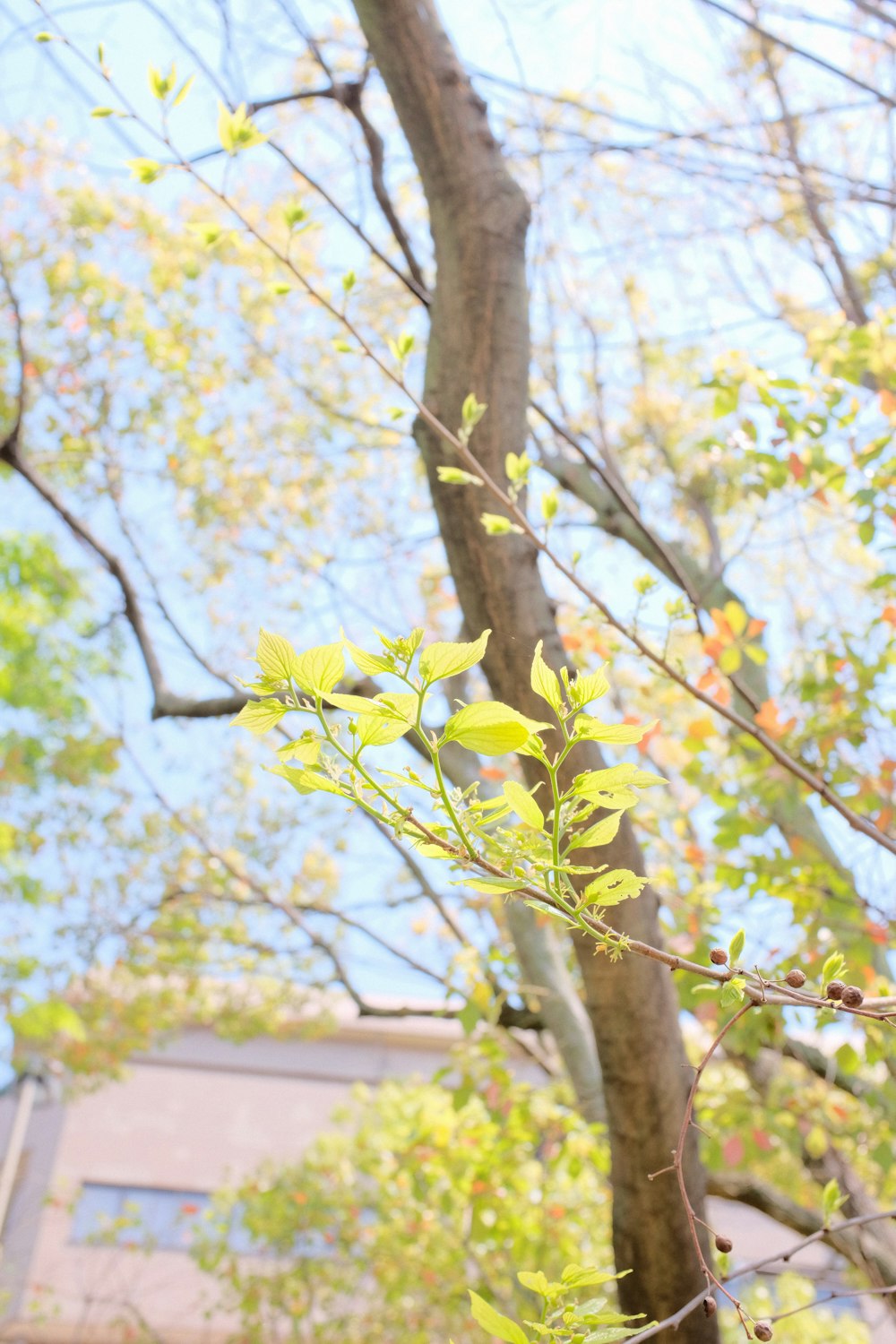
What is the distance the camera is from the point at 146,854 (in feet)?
19.4

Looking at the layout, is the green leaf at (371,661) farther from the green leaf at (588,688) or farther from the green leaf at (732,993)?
the green leaf at (732,993)

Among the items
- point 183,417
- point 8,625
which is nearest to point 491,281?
point 183,417

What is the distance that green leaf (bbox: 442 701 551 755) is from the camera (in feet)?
1.96

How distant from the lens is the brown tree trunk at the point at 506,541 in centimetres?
145

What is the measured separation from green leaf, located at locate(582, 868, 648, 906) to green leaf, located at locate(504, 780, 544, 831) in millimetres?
49

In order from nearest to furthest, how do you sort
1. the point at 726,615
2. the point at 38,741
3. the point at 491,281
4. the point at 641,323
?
the point at 491,281
the point at 726,615
the point at 641,323
the point at 38,741

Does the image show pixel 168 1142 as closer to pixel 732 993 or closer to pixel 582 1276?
pixel 582 1276

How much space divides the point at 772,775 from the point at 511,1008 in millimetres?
851

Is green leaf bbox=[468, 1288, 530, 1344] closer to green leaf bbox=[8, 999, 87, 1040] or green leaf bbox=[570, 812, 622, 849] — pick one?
green leaf bbox=[570, 812, 622, 849]

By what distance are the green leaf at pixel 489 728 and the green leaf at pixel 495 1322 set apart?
36 centimetres

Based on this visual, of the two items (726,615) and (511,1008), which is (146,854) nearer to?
(511,1008)

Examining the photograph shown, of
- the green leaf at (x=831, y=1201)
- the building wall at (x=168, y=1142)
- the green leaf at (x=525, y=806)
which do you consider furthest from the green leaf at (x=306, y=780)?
the building wall at (x=168, y=1142)

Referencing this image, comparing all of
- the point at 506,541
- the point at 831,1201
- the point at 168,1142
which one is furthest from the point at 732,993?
the point at 168,1142

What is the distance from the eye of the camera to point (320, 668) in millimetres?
608
